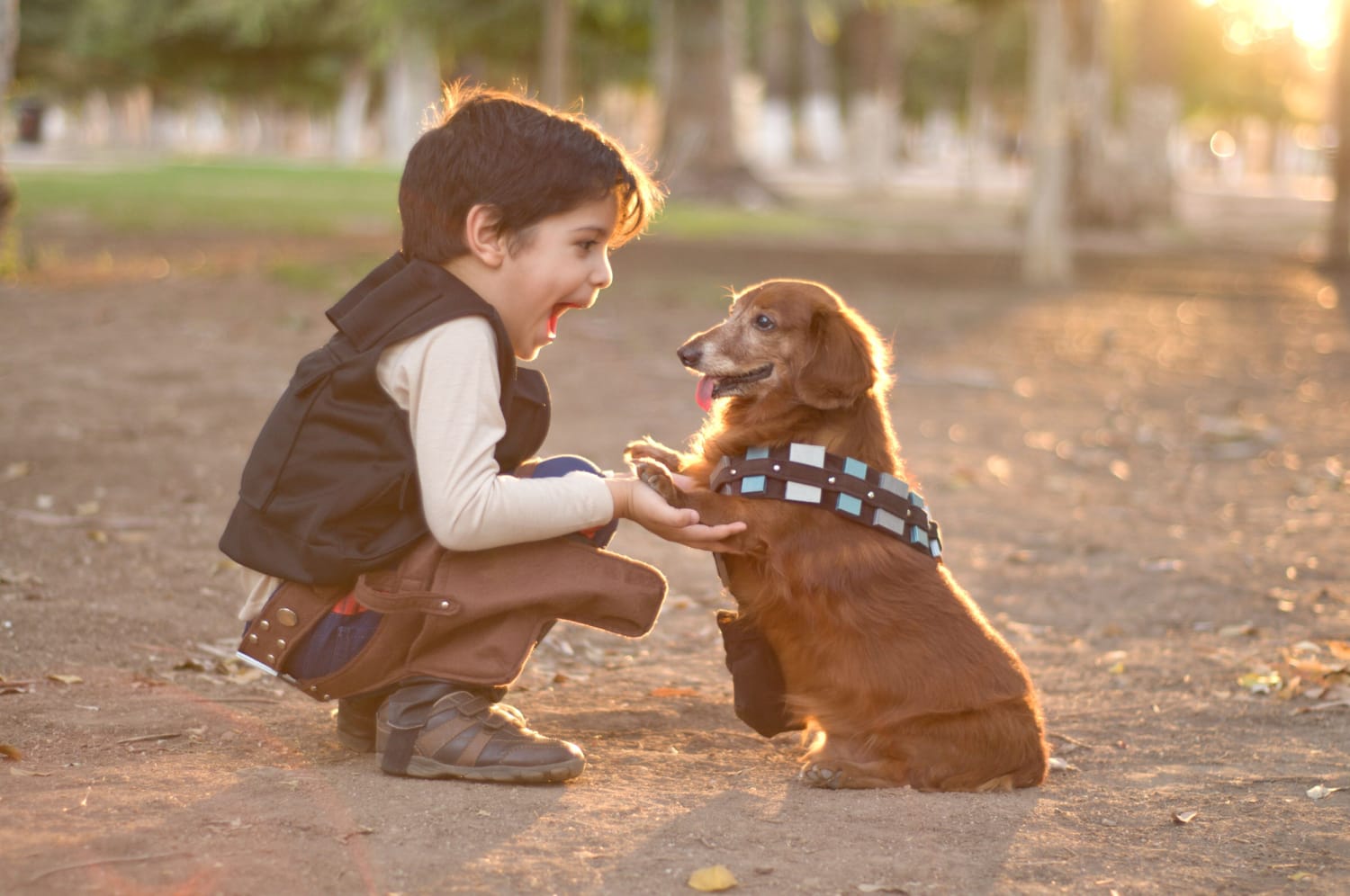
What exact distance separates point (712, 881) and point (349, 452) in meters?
1.33

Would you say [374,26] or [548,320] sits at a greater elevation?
[374,26]

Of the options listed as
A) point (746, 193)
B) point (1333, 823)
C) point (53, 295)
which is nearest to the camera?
point (1333, 823)

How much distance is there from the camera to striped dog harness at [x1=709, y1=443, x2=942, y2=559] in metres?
3.79

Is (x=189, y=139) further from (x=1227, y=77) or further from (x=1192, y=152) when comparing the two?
(x=1192, y=152)

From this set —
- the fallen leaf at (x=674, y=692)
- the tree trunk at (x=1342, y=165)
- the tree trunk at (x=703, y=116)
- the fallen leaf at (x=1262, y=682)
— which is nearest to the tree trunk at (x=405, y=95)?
the tree trunk at (x=703, y=116)

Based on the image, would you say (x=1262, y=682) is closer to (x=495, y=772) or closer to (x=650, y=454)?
(x=650, y=454)

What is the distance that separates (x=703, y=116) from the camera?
99.9 feet

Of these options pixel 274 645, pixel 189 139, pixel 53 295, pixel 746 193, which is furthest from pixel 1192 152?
pixel 274 645

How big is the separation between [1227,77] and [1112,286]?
62.6 metres

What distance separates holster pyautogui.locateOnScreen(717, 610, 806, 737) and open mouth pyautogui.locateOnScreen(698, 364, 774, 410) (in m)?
0.58

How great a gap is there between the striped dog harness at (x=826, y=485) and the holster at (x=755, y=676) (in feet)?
1.34

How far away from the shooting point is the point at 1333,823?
3.77 meters

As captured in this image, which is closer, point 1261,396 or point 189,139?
point 1261,396

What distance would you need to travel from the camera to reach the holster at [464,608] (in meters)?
3.72
